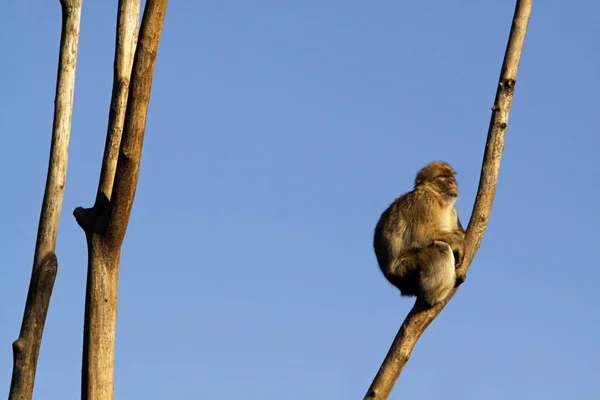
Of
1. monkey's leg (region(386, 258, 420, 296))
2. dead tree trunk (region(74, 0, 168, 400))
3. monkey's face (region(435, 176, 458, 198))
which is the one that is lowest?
dead tree trunk (region(74, 0, 168, 400))

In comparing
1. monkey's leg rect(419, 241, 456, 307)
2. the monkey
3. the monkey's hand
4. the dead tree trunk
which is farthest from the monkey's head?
the dead tree trunk

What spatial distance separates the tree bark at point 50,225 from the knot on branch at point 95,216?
2.26ft

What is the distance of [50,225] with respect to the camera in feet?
25.3

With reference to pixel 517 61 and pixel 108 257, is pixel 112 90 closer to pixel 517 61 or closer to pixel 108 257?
pixel 108 257

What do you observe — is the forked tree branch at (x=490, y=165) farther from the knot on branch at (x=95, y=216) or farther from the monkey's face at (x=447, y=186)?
the knot on branch at (x=95, y=216)

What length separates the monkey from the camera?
8.78 meters

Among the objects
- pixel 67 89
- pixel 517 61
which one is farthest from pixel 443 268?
pixel 67 89

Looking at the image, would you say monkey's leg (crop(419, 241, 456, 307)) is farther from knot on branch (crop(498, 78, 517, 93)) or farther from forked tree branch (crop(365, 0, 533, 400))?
knot on branch (crop(498, 78, 517, 93))

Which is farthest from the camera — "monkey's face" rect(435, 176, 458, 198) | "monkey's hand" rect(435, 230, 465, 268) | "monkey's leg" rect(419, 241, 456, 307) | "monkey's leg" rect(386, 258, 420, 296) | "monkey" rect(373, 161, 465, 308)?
"monkey's face" rect(435, 176, 458, 198)

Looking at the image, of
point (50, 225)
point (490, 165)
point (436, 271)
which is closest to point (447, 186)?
point (436, 271)

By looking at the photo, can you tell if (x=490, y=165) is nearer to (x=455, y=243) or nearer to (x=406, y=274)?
(x=455, y=243)

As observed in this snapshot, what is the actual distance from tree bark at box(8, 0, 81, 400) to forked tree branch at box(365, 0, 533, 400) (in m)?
3.15

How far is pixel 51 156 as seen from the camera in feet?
26.0

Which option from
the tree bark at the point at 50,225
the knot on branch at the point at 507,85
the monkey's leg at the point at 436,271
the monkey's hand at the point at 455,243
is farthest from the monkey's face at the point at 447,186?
the tree bark at the point at 50,225
